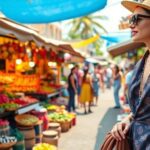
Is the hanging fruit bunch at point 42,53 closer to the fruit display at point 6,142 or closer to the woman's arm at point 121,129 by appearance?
the fruit display at point 6,142

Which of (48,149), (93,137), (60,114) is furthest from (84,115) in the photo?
(48,149)

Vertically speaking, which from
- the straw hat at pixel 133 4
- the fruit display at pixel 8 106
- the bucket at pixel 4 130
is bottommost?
the bucket at pixel 4 130

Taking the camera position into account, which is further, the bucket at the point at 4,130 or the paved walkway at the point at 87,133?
the paved walkway at the point at 87,133

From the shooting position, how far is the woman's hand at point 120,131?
227 cm

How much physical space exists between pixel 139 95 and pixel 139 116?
132 mm

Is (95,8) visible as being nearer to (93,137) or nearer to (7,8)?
(7,8)

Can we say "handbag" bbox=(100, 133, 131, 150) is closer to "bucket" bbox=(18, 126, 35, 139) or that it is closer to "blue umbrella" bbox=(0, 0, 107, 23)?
"blue umbrella" bbox=(0, 0, 107, 23)

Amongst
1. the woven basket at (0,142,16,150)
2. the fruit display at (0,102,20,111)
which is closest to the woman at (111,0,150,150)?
the woven basket at (0,142,16,150)

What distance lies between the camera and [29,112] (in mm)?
9773

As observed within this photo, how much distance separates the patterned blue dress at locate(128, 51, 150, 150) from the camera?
211cm

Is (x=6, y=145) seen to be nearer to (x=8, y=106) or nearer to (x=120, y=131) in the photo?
(x=8, y=106)

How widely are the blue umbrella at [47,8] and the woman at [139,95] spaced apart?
7.36 ft

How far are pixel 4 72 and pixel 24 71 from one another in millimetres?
1315

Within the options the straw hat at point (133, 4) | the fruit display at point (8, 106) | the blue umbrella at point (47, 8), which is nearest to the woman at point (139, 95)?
the straw hat at point (133, 4)
